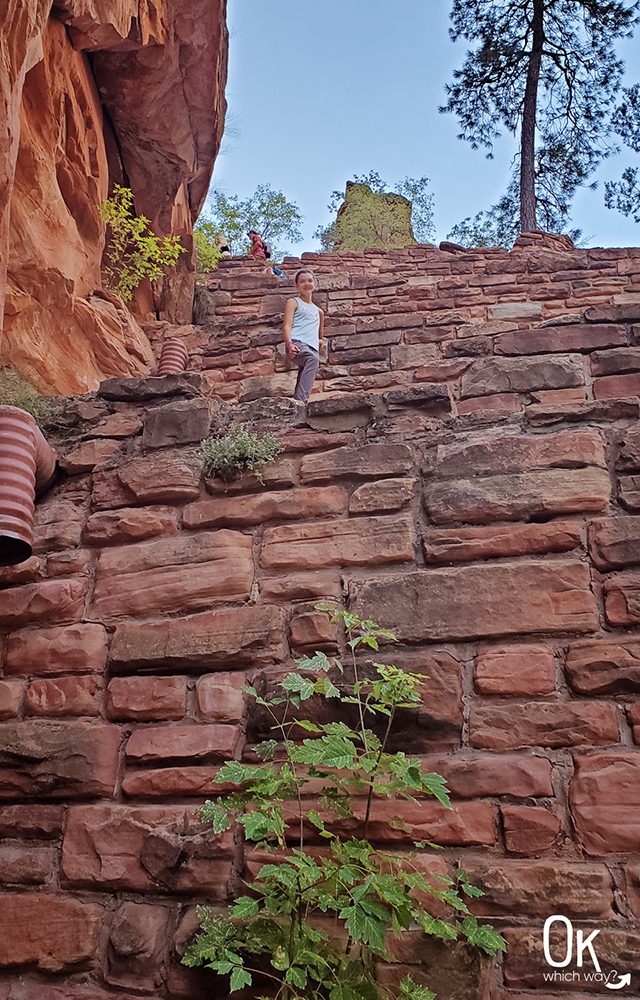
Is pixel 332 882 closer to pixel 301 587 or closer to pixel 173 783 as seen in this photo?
pixel 173 783

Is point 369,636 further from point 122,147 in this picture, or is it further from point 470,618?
point 122,147

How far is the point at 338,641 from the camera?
Answer: 218 cm

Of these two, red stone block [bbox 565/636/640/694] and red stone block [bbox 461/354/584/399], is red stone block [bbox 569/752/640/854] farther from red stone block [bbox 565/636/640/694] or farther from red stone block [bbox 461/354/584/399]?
red stone block [bbox 461/354/584/399]

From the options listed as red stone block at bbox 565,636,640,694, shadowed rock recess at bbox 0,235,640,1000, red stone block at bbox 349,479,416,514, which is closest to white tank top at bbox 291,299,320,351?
shadowed rock recess at bbox 0,235,640,1000

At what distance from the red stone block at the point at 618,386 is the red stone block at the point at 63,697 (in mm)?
1907

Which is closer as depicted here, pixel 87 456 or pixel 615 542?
pixel 615 542

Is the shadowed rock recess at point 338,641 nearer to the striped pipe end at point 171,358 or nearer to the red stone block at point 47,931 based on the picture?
the red stone block at point 47,931

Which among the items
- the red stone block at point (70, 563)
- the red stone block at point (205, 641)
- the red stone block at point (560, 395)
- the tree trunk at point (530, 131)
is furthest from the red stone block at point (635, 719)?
the tree trunk at point (530, 131)

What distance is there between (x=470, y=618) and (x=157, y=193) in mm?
4855

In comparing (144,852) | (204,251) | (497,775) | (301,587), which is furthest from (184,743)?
(204,251)

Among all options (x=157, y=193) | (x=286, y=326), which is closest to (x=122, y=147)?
(x=157, y=193)

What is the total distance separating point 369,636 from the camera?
2.00m

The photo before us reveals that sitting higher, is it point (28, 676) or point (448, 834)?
point (28, 676)

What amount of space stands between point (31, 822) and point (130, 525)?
94cm
